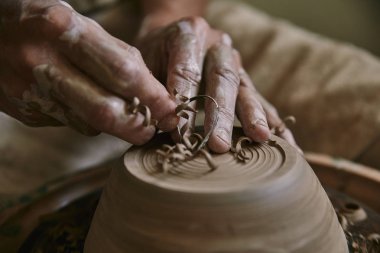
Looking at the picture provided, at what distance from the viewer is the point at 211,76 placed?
38.0 inches

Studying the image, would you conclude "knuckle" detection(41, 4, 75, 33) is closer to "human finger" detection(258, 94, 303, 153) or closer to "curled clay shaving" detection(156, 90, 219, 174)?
"curled clay shaving" detection(156, 90, 219, 174)

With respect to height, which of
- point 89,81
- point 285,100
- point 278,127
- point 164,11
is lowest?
point 285,100

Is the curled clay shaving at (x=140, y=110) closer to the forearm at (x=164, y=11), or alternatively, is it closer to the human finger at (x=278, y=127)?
the human finger at (x=278, y=127)

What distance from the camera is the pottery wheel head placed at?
0.70 metres

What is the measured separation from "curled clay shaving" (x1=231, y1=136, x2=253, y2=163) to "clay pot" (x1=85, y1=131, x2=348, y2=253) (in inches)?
0.5

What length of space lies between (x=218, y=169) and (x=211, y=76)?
0.28 metres

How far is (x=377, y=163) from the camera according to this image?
5.08ft

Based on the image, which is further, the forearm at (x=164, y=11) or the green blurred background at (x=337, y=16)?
the green blurred background at (x=337, y=16)

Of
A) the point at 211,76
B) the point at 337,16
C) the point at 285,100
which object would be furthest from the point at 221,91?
the point at 337,16

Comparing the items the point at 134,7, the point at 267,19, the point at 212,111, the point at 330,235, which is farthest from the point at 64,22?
the point at 267,19

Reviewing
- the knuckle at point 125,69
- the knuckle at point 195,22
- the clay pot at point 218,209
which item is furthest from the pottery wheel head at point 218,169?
the knuckle at point 195,22

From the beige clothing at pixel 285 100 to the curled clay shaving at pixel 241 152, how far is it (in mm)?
658

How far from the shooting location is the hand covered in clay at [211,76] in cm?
84

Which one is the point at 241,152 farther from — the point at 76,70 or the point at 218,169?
the point at 76,70
